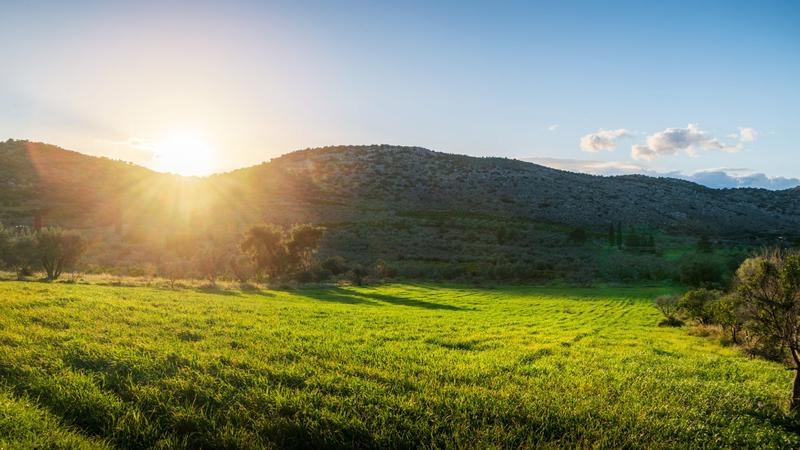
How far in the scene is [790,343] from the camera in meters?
11.6

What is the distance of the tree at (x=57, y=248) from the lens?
42031 mm

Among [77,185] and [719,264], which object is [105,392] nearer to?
[719,264]

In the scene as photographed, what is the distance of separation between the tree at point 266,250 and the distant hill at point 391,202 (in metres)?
22.0

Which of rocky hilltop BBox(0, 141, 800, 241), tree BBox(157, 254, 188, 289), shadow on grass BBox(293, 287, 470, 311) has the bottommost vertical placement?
shadow on grass BBox(293, 287, 470, 311)

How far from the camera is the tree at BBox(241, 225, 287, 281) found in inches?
2350

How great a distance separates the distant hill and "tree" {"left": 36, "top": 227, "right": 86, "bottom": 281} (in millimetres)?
41080

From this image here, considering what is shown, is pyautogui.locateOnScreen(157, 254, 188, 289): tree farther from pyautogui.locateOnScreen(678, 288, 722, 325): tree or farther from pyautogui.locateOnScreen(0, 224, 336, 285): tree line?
pyautogui.locateOnScreen(678, 288, 722, 325): tree

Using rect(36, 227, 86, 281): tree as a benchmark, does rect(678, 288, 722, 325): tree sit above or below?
below

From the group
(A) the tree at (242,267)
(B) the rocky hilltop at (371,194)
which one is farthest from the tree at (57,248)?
(B) the rocky hilltop at (371,194)

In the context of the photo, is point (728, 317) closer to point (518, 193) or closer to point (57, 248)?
point (57, 248)

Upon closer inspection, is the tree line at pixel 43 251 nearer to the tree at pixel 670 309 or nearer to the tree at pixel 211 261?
the tree at pixel 211 261

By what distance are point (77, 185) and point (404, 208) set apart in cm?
8221

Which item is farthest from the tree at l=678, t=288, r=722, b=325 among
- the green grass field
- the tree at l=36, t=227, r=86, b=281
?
the tree at l=36, t=227, r=86, b=281

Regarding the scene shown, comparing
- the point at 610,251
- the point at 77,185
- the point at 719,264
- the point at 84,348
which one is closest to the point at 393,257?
the point at 610,251
